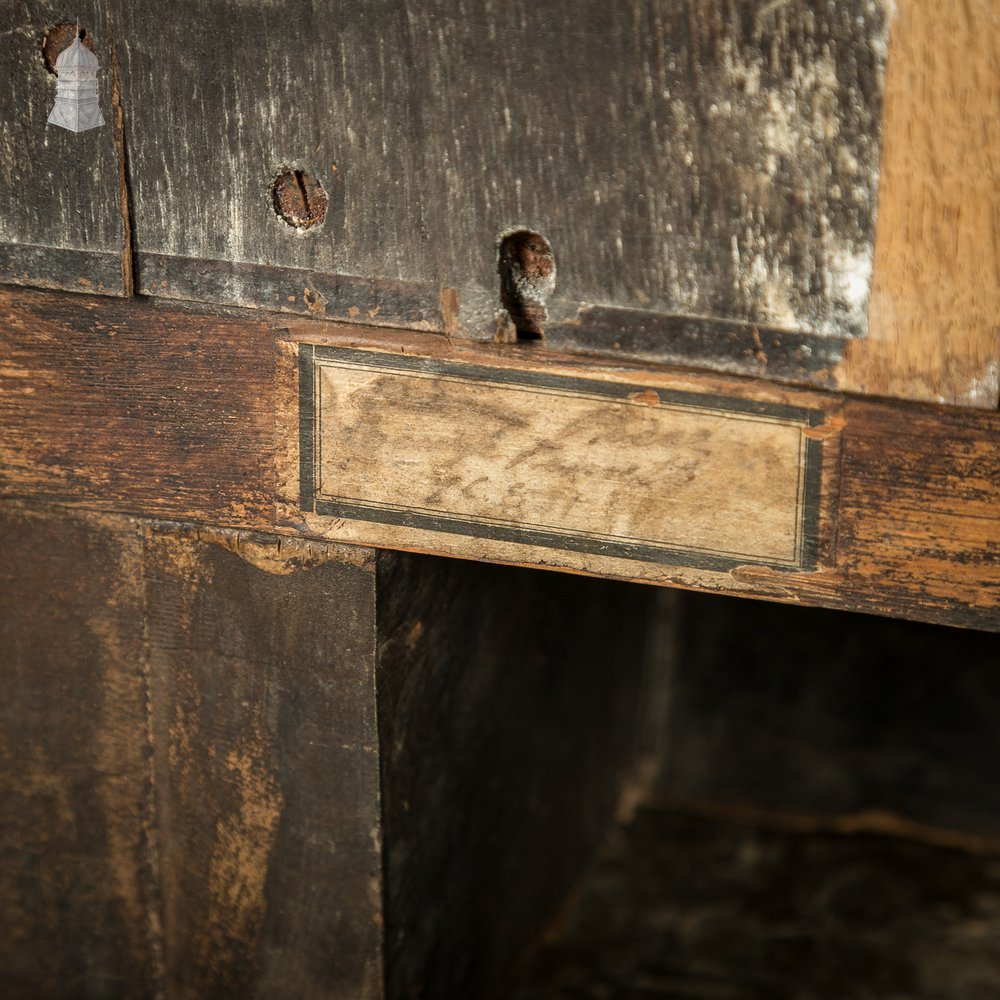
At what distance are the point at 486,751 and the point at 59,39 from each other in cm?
96

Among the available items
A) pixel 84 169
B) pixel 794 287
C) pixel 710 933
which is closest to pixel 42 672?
pixel 84 169

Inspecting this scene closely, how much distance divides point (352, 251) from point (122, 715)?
1.97ft

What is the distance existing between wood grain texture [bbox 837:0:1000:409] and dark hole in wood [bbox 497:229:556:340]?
10.3 inches

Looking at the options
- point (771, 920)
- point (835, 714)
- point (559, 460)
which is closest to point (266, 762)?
point (559, 460)

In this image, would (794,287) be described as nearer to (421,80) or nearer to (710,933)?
(421,80)

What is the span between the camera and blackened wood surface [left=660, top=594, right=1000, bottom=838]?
2.49 m

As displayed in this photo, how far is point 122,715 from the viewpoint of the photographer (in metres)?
1.61

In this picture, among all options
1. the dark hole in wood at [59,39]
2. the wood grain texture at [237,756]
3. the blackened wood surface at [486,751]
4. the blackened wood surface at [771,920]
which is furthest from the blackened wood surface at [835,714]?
the dark hole in wood at [59,39]

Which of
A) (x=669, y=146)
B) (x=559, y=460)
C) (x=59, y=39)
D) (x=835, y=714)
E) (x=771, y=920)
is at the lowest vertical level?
(x=771, y=920)

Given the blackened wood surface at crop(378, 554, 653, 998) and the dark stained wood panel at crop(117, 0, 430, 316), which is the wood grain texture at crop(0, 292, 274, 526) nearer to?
the dark stained wood panel at crop(117, 0, 430, 316)

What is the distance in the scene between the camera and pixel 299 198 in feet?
4.37

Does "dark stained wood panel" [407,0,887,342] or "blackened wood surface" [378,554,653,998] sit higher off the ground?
"dark stained wood panel" [407,0,887,342]

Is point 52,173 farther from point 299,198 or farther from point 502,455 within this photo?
point 502,455

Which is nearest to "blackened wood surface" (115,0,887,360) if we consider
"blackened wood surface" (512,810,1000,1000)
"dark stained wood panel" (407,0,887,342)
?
"dark stained wood panel" (407,0,887,342)
